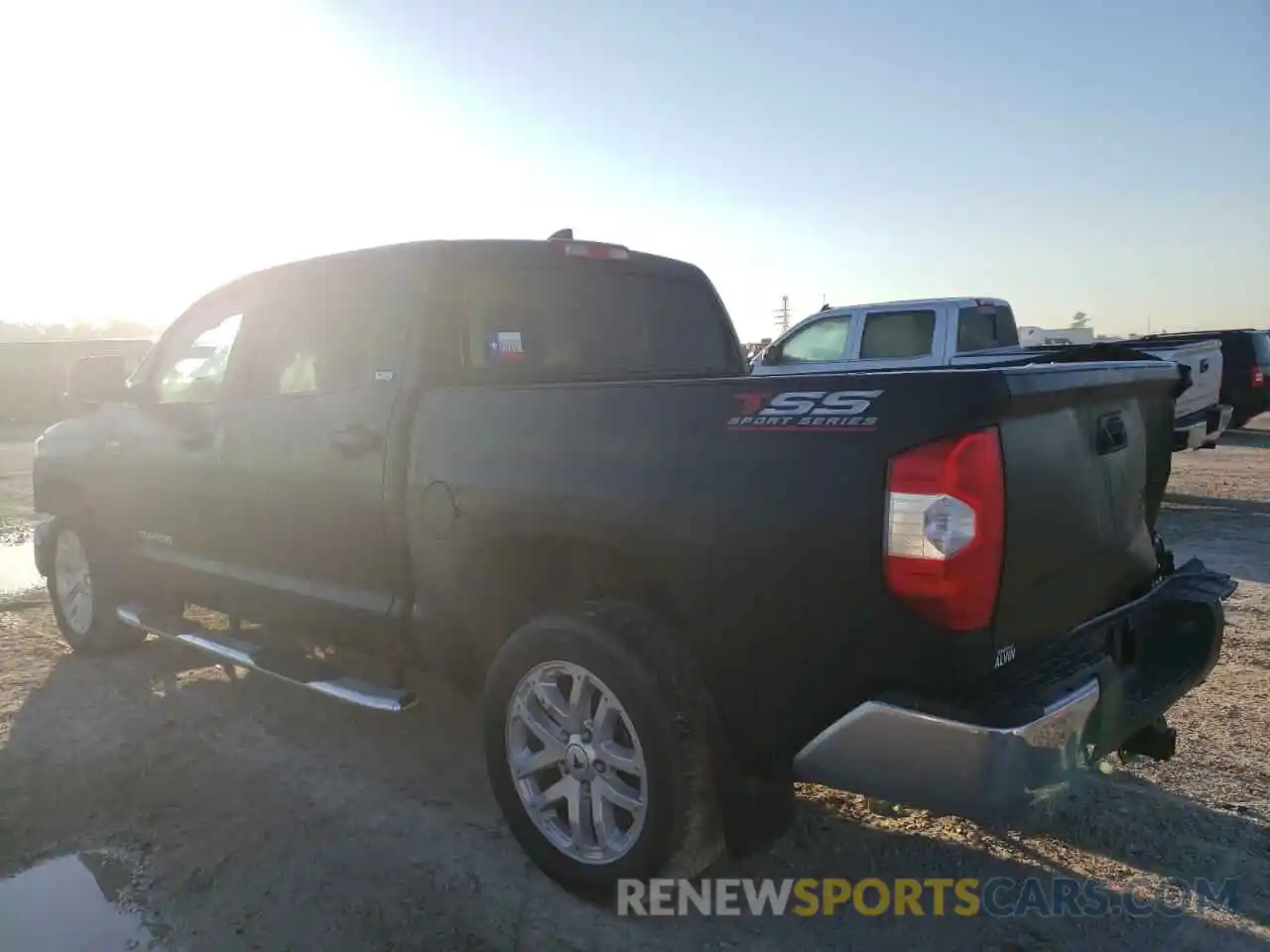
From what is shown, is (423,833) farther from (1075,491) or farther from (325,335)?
(1075,491)

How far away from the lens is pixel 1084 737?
2395 millimetres

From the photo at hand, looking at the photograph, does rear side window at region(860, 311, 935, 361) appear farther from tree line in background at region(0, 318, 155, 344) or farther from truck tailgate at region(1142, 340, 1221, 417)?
tree line in background at region(0, 318, 155, 344)

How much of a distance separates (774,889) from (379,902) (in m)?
1.22

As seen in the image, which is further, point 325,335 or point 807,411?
point 325,335

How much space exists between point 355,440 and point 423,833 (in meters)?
1.42

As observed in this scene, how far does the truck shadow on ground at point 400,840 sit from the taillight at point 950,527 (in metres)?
1.11

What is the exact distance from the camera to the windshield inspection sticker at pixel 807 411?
7.55ft

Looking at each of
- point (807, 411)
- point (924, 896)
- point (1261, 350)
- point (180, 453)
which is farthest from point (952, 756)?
point (1261, 350)

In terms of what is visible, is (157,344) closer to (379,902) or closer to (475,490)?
(475,490)

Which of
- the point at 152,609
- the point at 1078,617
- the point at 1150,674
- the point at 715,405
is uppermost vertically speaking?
the point at 715,405

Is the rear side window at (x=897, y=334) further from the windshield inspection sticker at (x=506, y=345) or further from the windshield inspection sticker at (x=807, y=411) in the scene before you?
the windshield inspection sticker at (x=807, y=411)

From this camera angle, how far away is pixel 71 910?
298 cm

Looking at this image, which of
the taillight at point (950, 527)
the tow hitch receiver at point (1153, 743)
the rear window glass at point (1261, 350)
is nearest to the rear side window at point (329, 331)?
the taillight at point (950, 527)

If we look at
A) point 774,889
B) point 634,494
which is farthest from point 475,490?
point 774,889
